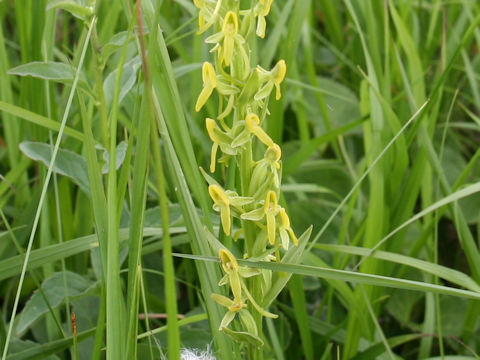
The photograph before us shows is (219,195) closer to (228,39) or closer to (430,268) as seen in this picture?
(228,39)

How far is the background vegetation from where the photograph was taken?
3.52ft

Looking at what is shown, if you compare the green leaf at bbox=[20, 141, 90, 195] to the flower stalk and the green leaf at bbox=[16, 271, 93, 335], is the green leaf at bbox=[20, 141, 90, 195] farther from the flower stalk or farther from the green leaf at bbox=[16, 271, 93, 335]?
the flower stalk

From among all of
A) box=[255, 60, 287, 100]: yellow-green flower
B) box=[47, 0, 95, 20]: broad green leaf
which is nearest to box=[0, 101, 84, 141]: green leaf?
box=[47, 0, 95, 20]: broad green leaf

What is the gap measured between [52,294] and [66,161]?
0.29 meters

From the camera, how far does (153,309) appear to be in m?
1.66

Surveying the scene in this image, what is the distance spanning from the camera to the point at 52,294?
135 centimetres

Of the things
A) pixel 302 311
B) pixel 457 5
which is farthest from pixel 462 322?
pixel 457 5

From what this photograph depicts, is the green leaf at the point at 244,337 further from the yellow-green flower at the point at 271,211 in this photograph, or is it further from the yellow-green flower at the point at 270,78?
the yellow-green flower at the point at 270,78

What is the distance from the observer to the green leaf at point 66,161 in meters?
1.42

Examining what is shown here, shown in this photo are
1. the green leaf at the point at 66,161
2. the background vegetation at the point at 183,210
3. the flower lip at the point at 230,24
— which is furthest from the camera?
the green leaf at the point at 66,161

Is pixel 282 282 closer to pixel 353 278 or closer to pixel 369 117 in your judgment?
pixel 353 278

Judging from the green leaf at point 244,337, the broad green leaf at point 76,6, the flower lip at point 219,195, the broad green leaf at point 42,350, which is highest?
the broad green leaf at point 76,6

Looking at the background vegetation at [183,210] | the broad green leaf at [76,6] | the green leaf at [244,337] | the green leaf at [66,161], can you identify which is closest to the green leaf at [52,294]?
the background vegetation at [183,210]

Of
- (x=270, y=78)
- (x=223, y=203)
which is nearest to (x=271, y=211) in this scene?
(x=223, y=203)
